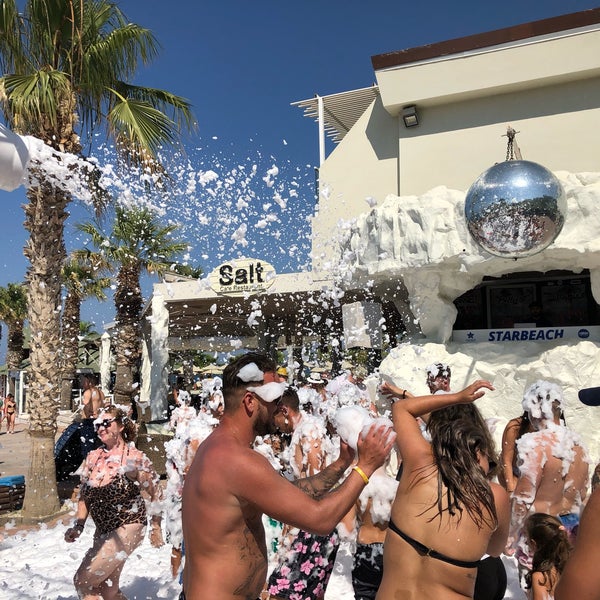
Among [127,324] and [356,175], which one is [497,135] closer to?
[356,175]

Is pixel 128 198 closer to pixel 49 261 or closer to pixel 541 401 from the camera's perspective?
pixel 49 261

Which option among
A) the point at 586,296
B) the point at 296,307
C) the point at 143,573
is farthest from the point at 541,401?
the point at 296,307

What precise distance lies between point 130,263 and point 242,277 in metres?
4.31

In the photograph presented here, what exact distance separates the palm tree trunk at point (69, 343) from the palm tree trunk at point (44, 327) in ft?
48.3

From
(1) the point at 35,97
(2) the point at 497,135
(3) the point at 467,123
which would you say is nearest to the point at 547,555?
(1) the point at 35,97

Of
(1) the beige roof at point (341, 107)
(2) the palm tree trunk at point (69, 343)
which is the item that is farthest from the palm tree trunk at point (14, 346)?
(1) the beige roof at point (341, 107)

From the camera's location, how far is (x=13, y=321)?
1139 inches

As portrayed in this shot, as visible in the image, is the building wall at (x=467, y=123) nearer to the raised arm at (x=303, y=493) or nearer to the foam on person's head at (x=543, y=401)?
the foam on person's head at (x=543, y=401)

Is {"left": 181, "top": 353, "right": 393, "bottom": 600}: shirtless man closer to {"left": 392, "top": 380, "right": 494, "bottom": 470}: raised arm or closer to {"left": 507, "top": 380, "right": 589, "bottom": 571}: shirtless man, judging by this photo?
{"left": 392, "top": 380, "right": 494, "bottom": 470}: raised arm

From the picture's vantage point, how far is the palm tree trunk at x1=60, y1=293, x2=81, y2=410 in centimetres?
2195

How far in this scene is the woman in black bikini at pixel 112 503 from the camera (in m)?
3.90

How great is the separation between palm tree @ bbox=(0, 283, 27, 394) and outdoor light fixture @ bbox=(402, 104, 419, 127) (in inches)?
939

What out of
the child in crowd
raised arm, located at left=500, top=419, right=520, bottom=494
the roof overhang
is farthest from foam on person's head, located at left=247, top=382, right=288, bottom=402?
the roof overhang

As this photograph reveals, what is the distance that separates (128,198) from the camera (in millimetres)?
6836
